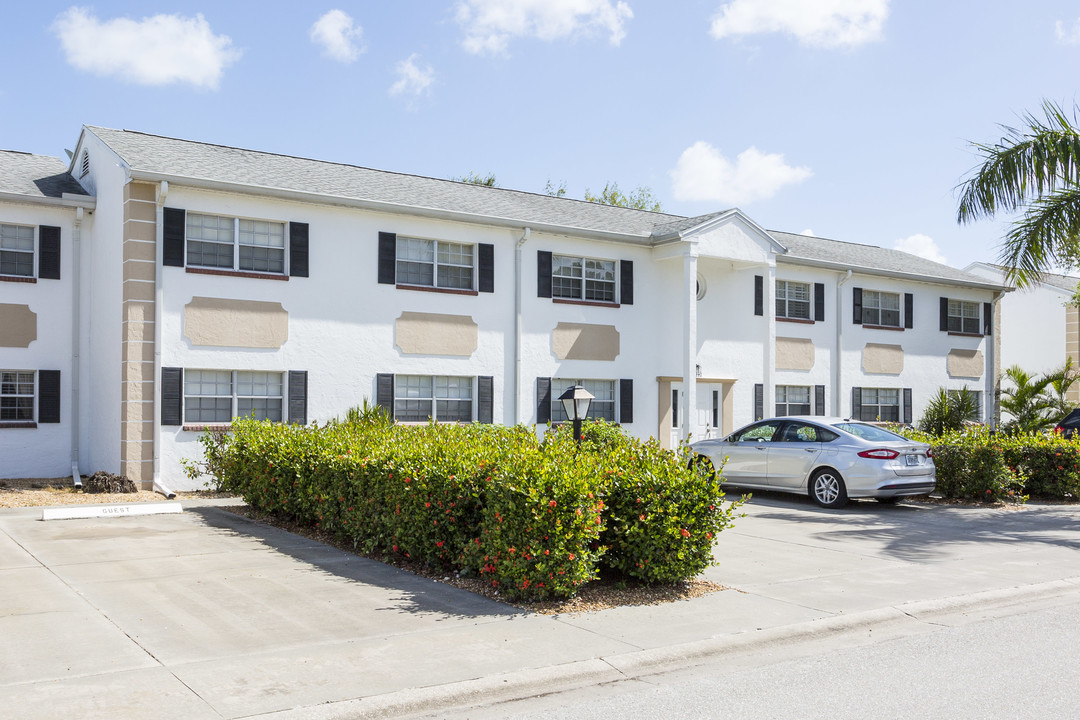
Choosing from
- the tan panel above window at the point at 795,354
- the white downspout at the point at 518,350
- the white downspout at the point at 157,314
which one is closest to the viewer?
the white downspout at the point at 157,314

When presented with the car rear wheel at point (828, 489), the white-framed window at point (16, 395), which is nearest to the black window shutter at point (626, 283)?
the car rear wheel at point (828, 489)

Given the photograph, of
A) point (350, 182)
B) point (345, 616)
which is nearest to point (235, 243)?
point (350, 182)

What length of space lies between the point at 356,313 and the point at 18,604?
1052cm

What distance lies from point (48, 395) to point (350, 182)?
23.5 ft

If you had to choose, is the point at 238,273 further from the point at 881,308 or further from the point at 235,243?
the point at 881,308

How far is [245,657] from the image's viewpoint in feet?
19.6

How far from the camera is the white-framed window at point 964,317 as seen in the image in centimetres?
2750

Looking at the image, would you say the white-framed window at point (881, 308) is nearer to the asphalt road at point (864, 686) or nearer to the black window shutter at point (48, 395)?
the asphalt road at point (864, 686)

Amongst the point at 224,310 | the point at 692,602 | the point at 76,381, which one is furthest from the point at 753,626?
the point at 76,381

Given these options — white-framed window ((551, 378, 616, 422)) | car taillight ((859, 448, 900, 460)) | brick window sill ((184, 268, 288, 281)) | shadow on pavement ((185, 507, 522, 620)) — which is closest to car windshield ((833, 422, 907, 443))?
car taillight ((859, 448, 900, 460))

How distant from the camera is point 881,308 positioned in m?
Answer: 25.8

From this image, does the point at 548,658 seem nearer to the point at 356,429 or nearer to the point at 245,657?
the point at 245,657

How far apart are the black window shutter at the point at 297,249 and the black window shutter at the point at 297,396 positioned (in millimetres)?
1883

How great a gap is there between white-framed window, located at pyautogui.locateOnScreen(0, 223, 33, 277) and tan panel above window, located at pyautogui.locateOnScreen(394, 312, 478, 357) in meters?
6.98
